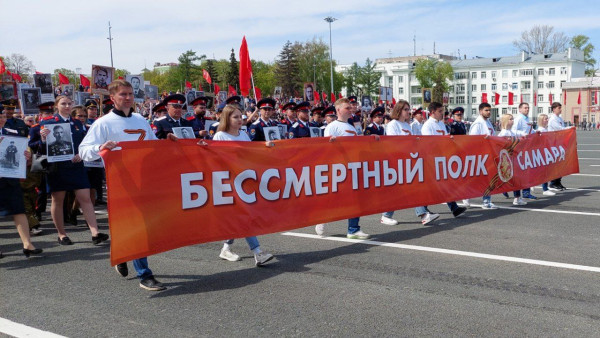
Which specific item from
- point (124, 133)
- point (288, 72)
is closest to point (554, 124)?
point (124, 133)

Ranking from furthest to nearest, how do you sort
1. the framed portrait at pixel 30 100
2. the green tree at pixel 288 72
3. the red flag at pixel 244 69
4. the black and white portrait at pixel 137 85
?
the green tree at pixel 288 72 < the black and white portrait at pixel 137 85 < the framed portrait at pixel 30 100 < the red flag at pixel 244 69

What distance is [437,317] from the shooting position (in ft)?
14.3

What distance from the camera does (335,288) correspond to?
204 inches

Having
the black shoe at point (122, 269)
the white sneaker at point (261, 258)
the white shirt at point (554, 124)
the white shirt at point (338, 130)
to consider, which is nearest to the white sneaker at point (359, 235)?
the white shirt at point (338, 130)

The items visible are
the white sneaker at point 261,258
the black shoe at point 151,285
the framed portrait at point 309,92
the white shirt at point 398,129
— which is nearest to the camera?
the black shoe at point 151,285

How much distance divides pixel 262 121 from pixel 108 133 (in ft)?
14.4

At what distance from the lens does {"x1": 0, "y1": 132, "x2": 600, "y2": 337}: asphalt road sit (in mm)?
4238

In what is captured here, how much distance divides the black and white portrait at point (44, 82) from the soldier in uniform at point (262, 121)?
29.3 feet

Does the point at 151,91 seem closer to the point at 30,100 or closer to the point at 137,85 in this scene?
the point at 137,85

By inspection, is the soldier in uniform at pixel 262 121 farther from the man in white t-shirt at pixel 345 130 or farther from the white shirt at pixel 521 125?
the white shirt at pixel 521 125

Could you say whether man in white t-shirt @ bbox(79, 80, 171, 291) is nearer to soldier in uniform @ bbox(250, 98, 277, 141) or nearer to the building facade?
soldier in uniform @ bbox(250, 98, 277, 141)

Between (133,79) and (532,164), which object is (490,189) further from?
(133,79)

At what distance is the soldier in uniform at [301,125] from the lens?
32.7 ft

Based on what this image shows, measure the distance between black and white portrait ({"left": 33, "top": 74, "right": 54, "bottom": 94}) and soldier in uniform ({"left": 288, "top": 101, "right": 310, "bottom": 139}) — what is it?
29.9 ft
